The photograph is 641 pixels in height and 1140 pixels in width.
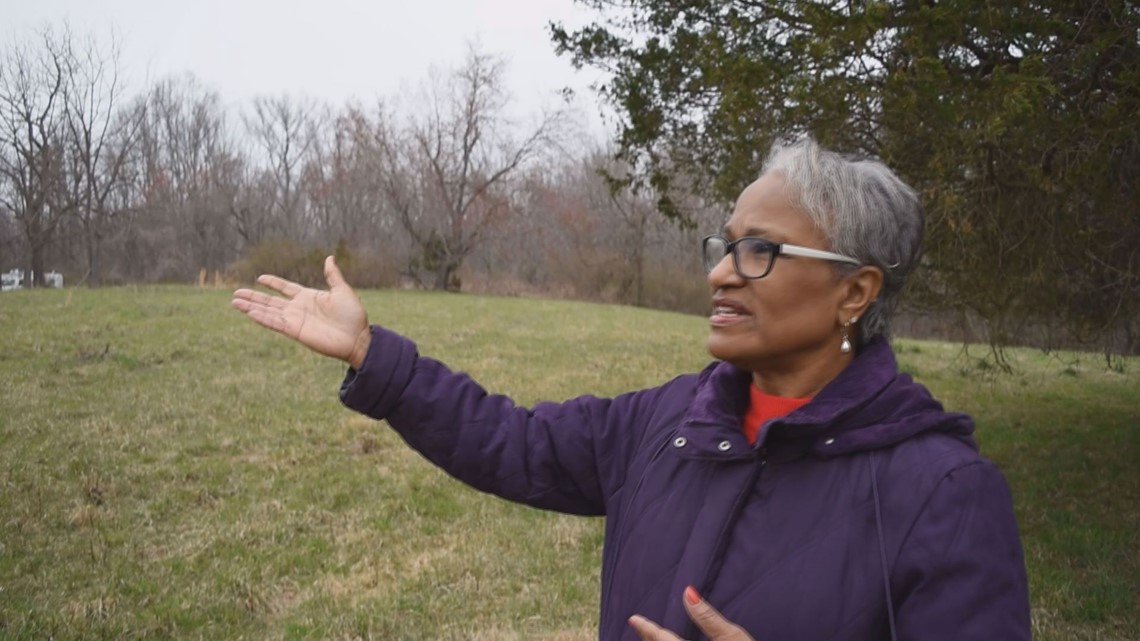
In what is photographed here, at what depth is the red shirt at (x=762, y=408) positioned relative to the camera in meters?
1.97

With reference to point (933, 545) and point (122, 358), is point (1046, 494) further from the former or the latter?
point (122, 358)

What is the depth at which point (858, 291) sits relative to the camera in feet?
6.43

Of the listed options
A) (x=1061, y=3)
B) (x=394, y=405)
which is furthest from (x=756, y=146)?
(x=394, y=405)

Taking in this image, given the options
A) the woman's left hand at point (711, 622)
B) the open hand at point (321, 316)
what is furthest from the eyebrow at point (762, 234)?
the open hand at point (321, 316)

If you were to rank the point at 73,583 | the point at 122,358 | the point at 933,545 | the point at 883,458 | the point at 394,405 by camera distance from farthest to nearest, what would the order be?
the point at 122,358 < the point at 73,583 < the point at 394,405 < the point at 883,458 < the point at 933,545

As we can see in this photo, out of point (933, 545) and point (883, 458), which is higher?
point (883, 458)

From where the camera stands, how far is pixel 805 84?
19.0ft

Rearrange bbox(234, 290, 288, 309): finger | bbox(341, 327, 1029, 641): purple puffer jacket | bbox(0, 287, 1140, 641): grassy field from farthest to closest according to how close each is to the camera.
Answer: bbox(0, 287, 1140, 641): grassy field → bbox(234, 290, 288, 309): finger → bbox(341, 327, 1029, 641): purple puffer jacket

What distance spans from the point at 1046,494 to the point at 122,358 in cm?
1118

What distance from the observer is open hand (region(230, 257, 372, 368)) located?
2.29 meters

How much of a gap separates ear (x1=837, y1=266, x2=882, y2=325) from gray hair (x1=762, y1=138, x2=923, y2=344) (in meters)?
0.02

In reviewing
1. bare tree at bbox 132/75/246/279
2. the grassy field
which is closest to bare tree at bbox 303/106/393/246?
bare tree at bbox 132/75/246/279

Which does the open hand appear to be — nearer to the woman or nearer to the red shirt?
the woman

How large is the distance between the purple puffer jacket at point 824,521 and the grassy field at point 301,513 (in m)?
2.78
